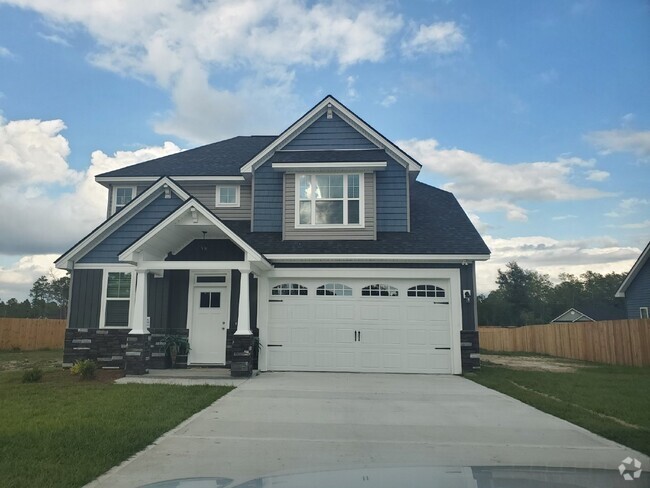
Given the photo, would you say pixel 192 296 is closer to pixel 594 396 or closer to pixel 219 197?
pixel 219 197

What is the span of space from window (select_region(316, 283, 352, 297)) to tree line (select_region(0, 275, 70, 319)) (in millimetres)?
54125

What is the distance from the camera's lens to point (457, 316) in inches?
534

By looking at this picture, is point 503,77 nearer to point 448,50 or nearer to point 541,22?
point 448,50

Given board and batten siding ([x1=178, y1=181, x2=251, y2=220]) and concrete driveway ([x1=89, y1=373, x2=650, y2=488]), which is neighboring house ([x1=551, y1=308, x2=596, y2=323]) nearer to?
board and batten siding ([x1=178, y1=181, x2=251, y2=220])

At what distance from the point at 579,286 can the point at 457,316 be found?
3297 inches

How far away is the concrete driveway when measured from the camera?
541cm

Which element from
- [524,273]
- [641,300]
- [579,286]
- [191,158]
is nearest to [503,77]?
[191,158]

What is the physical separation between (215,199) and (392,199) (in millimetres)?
5503

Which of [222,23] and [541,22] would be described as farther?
[222,23]

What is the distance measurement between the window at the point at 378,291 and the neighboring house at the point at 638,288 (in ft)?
50.7

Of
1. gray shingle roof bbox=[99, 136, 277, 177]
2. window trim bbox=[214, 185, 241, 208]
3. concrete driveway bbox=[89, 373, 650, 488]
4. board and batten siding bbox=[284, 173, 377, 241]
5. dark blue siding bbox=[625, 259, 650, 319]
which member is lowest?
concrete driveway bbox=[89, 373, 650, 488]

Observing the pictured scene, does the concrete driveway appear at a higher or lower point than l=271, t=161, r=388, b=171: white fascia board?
lower

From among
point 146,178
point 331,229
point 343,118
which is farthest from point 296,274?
point 146,178

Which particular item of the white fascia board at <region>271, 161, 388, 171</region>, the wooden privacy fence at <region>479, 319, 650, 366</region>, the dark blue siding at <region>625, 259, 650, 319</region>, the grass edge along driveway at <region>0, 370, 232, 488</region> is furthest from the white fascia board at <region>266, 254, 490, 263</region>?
the dark blue siding at <region>625, 259, 650, 319</region>
